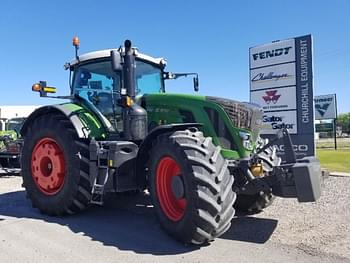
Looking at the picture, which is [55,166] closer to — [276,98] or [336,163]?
[276,98]

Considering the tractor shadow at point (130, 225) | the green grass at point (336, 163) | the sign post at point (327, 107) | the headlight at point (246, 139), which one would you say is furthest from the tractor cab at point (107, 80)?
the sign post at point (327, 107)

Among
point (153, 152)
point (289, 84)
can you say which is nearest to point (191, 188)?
point (153, 152)

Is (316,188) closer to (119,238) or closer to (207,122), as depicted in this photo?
(207,122)

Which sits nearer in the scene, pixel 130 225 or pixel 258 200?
pixel 130 225

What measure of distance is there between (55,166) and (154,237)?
2.42 metres

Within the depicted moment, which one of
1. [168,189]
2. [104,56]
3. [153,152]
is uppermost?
[104,56]

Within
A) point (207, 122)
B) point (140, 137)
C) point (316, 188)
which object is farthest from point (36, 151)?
point (316, 188)

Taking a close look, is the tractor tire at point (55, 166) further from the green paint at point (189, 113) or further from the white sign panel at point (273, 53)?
the white sign panel at point (273, 53)

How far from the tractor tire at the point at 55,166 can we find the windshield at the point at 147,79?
1.43m

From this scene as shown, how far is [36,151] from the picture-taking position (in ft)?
23.7

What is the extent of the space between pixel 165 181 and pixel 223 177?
943 mm

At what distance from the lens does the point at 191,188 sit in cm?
473

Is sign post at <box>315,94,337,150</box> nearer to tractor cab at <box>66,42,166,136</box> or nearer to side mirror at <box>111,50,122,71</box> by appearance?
→ tractor cab at <box>66,42,166,136</box>

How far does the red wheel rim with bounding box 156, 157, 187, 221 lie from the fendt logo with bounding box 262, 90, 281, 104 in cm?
786
